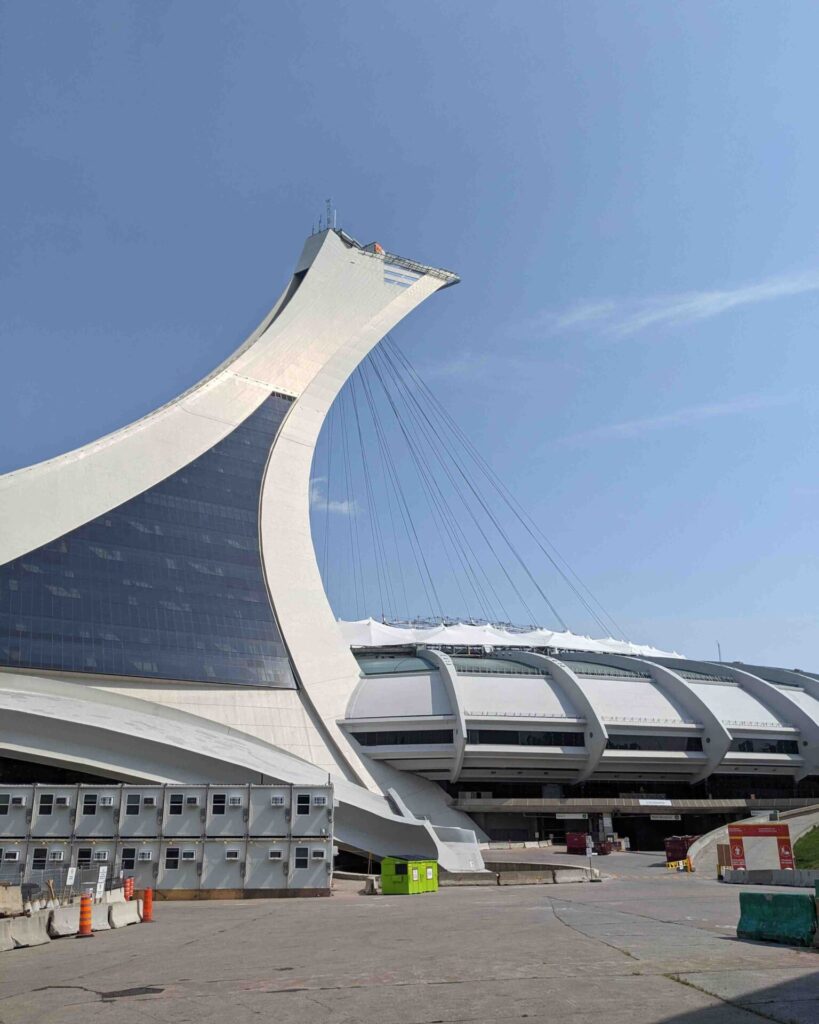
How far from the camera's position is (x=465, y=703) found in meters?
50.3

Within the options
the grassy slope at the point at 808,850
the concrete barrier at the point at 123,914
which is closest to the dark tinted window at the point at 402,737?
the grassy slope at the point at 808,850

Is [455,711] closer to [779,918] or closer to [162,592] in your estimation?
[162,592]

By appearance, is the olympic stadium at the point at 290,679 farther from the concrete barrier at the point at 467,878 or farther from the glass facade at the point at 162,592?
the concrete barrier at the point at 467,878

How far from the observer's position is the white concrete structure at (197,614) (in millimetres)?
37281

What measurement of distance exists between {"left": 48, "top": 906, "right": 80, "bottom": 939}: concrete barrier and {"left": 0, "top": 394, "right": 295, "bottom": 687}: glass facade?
78.3 feet

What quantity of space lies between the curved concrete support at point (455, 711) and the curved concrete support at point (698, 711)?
1496 centimetres

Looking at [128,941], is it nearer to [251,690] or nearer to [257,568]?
[251,690]

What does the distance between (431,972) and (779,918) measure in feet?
18.1

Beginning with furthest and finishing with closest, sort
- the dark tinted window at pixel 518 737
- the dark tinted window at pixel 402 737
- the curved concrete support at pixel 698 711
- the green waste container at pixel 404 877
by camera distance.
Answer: the curved concrete support at pixel 698 711 → the dark tinted window at pixel 518 737 → the dark tinted window at pixel 402 737 → the green waste container at pixel 404 877

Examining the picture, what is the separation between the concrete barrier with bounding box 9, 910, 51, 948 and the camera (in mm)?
14969

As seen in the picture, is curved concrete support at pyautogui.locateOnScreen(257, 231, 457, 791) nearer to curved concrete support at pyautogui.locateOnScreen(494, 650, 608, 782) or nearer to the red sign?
curved concrete support at pyautogui.locateOnScreen(494, 650, 608, 782)

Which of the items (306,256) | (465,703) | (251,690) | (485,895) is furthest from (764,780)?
(306,256)

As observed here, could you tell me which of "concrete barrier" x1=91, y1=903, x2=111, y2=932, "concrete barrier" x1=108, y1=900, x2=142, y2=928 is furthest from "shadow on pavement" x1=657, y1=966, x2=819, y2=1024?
"concrete barrier" x1=108, y1=900, x2=142, y2=928

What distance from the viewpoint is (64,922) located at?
1655 centimetres
